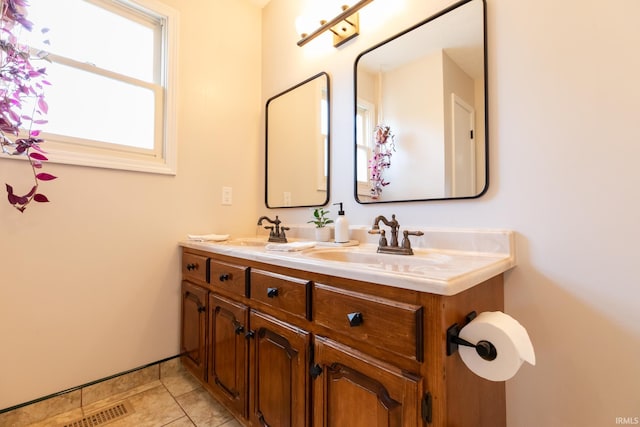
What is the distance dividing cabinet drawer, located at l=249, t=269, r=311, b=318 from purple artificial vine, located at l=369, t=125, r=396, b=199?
26.5 inches

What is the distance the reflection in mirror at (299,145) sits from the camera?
171 centimetres

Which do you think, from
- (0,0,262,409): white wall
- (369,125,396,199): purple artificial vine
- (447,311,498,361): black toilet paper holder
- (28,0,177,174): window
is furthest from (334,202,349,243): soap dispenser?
(28,0,177,174): window

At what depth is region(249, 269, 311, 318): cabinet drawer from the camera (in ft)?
3.10

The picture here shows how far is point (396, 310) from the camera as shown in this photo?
2.28 ft

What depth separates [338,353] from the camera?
0.84 meters

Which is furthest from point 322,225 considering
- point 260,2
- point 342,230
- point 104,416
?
point 260,2

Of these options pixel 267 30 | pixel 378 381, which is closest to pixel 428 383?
pixel 378 381

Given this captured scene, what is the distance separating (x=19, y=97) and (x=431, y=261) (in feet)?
6.26

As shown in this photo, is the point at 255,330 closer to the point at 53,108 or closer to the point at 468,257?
the point at 468,257

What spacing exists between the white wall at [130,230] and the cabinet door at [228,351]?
0.50 m

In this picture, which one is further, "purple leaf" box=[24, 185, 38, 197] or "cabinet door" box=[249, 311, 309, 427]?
"purple leaf" box=[24, 185, 38, 197]

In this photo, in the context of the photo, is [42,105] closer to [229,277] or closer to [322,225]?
[229,277]

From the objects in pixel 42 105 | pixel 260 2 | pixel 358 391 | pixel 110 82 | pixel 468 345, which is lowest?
pixel 358 391

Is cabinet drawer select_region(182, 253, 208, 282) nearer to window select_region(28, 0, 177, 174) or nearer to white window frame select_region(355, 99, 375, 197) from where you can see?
window select_region(28, 0, 177, 174)
